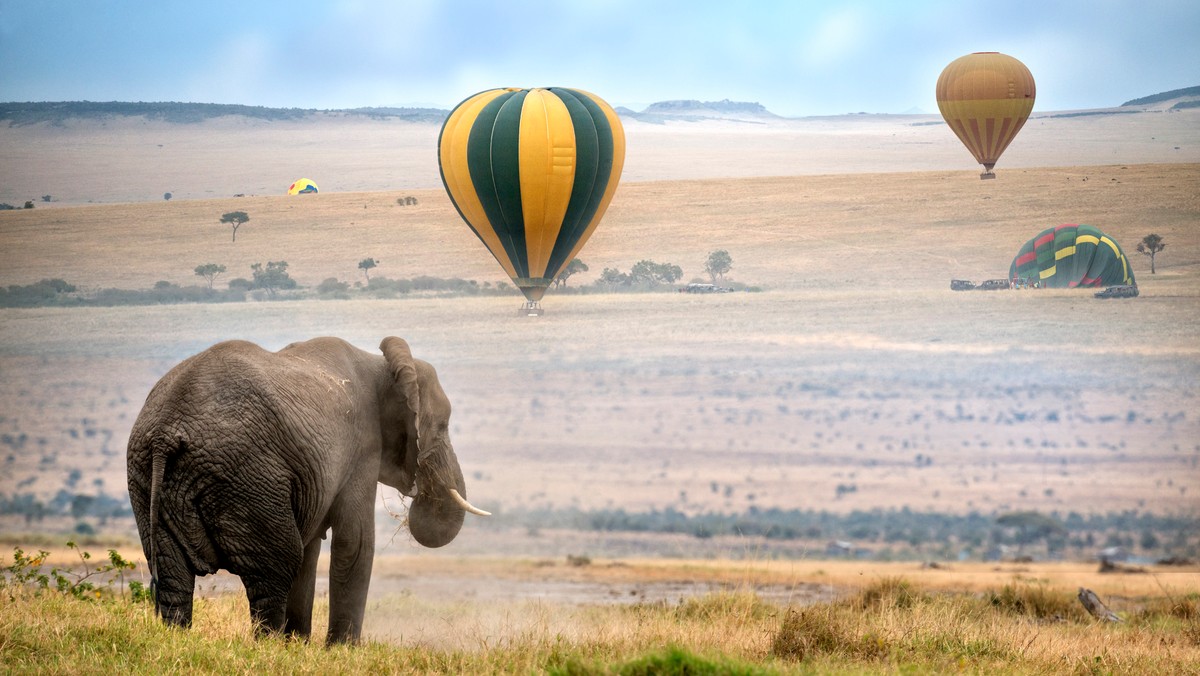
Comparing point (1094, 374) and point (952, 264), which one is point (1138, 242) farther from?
point (1094, 374)

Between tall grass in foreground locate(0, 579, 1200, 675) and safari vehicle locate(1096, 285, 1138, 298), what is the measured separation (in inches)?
2247

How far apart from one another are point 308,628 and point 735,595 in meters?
5.35

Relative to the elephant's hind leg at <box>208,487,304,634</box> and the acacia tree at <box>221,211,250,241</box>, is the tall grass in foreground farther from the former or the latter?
the acacia tree at <box>221,211,250,241</box>

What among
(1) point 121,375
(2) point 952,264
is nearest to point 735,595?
(1) point 121,375

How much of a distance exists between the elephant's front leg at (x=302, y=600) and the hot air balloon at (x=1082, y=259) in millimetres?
64116

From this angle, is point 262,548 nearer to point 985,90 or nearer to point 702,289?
point 985,90

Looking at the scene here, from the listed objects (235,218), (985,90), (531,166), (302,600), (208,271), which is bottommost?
(302,600)

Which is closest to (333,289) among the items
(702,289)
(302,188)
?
(702,289)

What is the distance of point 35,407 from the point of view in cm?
5438

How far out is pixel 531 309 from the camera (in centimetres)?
5225

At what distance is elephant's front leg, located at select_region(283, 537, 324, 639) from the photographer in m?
10.4

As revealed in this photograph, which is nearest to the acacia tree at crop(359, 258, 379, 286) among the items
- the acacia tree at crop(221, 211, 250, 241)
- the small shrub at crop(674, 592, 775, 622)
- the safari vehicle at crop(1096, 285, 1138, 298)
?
the acacia tree at crop(221, 211, 250, 241)

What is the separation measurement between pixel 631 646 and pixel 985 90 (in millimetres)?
64849

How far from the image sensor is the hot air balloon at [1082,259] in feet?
228
